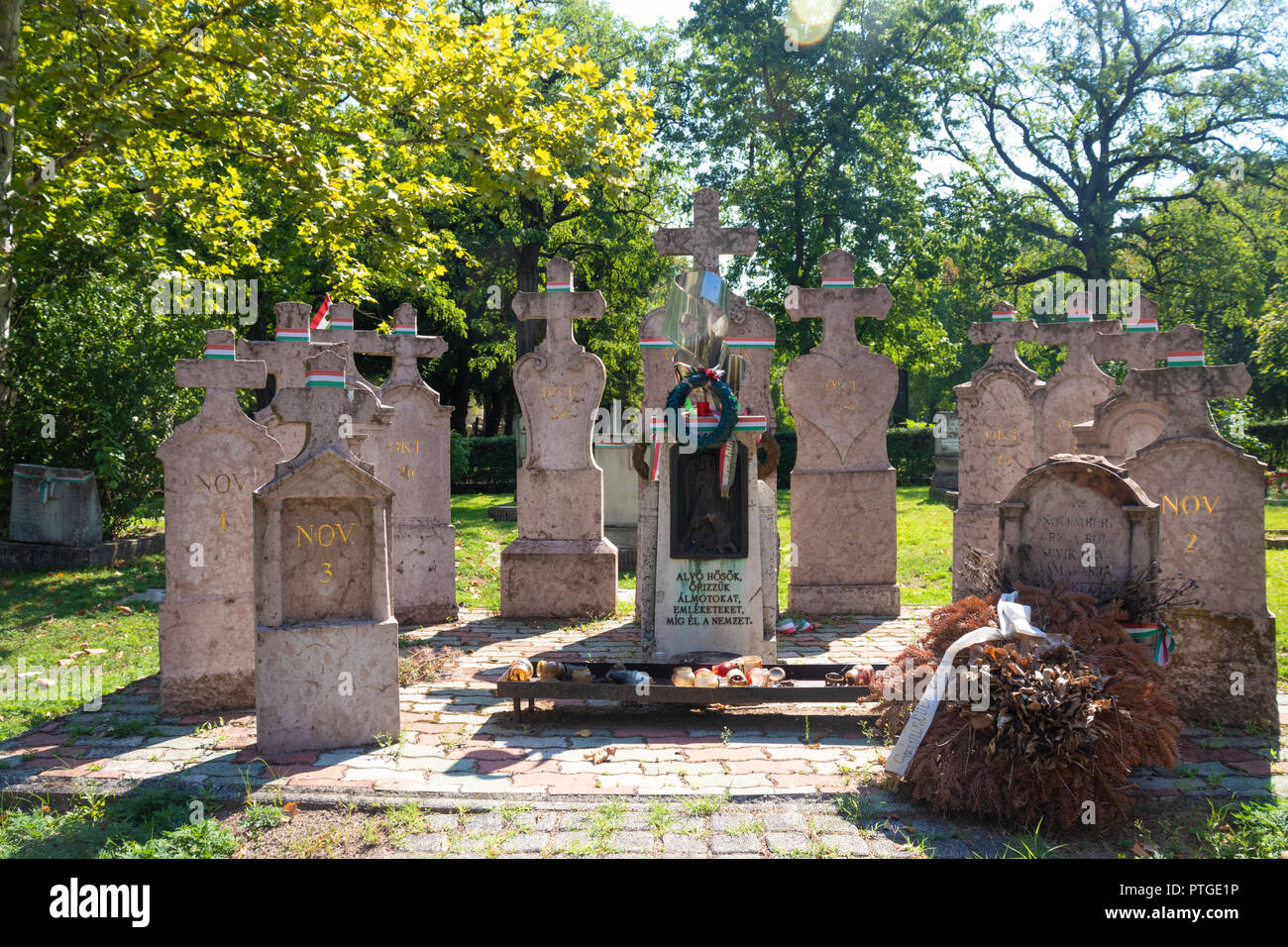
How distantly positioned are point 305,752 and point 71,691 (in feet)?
8.92

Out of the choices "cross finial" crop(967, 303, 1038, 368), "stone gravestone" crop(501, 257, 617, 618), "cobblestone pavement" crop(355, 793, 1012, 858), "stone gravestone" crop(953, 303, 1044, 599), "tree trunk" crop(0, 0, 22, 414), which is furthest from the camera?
"cross finial" crop(967, 303, 1038, 368)

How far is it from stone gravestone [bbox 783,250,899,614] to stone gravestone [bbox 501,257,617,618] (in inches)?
87.3

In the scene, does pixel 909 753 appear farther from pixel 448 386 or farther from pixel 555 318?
pixel 448 386

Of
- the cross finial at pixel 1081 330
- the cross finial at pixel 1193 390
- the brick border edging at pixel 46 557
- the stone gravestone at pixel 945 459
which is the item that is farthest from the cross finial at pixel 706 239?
the stone gravestone at pixel 945 459

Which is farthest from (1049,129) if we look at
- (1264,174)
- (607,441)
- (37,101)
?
(37,101)

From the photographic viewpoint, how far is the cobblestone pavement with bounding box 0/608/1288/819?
4.70m

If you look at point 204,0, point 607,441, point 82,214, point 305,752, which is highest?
point 204,0

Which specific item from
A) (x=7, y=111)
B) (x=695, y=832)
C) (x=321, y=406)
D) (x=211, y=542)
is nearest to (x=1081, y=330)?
(x=695, y=832)

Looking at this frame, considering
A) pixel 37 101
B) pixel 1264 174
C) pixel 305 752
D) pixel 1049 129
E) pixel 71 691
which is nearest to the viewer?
pixel 305 752

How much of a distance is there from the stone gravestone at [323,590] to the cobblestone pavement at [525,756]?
23 cm

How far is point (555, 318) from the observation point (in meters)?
9.88

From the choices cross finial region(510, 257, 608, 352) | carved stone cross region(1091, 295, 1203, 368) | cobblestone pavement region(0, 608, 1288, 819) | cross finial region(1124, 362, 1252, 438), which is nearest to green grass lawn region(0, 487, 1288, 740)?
cobblestone pavement region(0, 608, 1288, 819)

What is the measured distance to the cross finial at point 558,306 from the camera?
981 cm

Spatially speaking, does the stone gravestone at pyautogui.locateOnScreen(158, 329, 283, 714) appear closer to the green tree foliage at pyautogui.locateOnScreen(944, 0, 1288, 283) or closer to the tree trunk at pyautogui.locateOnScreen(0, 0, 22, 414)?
the tree trunk at pyautogui.locateOnScreen(0, 0, 22, 414)
